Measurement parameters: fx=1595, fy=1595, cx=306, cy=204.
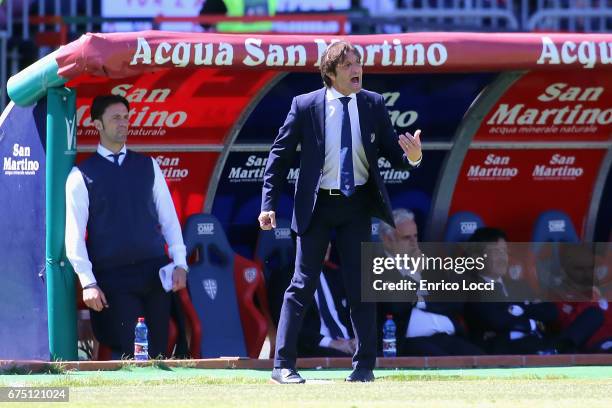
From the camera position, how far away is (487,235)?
11.0m

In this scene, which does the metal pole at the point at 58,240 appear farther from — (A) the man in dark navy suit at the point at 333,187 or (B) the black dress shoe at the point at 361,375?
(B) the black dress shoe at the point at 361,375

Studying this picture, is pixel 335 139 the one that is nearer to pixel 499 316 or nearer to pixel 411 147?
pixel 411 147

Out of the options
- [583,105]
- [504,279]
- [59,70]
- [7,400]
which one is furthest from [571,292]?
[7,400]

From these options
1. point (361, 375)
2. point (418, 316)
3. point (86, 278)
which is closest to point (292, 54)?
point (86, 278)

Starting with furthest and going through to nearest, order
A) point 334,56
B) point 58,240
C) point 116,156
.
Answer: point 116,156, point 58,240, point 334,56

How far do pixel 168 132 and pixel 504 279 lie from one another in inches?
99.7

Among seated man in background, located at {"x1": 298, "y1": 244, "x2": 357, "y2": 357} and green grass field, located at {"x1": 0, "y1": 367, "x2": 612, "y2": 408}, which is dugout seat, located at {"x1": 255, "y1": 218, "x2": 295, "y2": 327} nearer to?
seated man in background, located at {"x1": 298, "y1": 244, "x2": 357, "y2": 357}

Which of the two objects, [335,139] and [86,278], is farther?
[86,278]

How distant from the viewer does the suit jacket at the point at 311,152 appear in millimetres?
8398

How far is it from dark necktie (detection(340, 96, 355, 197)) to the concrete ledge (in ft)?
5.54

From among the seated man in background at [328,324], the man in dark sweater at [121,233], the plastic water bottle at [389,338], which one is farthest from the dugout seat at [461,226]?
the man in dark sweater at [121,233]

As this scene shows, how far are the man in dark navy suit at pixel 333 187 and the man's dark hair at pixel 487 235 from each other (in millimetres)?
2660

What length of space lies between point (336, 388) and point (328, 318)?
90.4 inches

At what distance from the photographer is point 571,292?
446 inches
